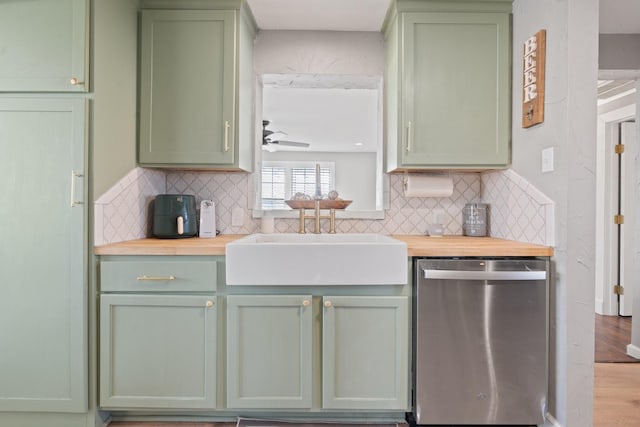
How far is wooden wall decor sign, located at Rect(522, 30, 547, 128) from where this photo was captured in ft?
5.99

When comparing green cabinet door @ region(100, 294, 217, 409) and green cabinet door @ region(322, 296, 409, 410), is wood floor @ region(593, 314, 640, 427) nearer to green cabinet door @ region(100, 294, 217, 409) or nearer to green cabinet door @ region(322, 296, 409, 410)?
green cabinet door @ region(322, 296, 409, 410)

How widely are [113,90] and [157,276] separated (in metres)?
0.94

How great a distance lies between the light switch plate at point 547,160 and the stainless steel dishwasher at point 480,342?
434 mm

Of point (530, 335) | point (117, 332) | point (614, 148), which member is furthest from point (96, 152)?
point (614, 148)

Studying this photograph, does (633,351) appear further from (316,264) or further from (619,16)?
→ (316,264)

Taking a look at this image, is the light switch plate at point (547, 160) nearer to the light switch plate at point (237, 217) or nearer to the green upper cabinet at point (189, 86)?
the green upper cabinet at point (189, 86)

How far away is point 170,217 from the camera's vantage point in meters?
2.15

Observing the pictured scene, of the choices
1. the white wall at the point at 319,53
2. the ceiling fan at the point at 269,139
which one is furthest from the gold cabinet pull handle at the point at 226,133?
the white wall at the point at 319,53

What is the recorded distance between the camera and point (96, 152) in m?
1.75

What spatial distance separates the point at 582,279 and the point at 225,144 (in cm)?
185

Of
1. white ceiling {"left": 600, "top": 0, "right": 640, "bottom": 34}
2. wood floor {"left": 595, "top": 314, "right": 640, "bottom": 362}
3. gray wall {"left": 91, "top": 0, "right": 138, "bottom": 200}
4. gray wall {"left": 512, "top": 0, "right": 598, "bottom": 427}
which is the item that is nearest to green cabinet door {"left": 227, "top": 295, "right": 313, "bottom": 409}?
gray wall {"left": 91, "top": 0, "right": 138, "bottom": 200}

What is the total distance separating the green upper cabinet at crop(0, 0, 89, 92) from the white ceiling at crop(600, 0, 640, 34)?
9.24ft

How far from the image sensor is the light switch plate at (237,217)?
2457 mm

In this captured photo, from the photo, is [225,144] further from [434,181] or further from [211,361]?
[434,181]
